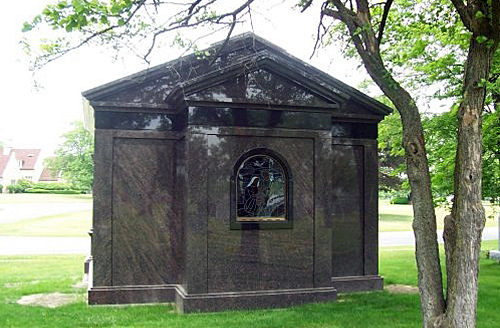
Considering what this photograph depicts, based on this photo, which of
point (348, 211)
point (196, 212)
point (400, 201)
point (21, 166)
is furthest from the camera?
point (21, 166)

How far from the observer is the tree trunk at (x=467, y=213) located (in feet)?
19.5

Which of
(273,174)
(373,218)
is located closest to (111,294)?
(273,174)

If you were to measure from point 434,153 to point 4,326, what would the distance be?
448 inches

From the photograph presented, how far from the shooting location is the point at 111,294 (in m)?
9.26

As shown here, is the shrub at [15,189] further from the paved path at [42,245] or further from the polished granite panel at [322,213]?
the polished granite panel at [322,213]

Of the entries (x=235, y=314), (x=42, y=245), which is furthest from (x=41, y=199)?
(x=235, y=314)

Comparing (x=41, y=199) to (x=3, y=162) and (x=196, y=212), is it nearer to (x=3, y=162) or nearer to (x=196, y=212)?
(x=3, y=162)

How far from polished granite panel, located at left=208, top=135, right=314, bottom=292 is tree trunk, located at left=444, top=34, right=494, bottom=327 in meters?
3.33

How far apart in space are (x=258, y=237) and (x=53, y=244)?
13927mm

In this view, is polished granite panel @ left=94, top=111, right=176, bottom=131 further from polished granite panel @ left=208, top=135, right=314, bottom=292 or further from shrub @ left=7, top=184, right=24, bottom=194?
shrub @ left=7, top=184, right=24, bottom=194

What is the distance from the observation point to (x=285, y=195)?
9.34 meters

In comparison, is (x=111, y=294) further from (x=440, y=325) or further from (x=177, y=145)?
(x=440, y=325)

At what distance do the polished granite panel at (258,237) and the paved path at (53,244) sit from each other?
10.1m

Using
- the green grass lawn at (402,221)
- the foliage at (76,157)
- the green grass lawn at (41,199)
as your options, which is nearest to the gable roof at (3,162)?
the foliage at (76,157)
